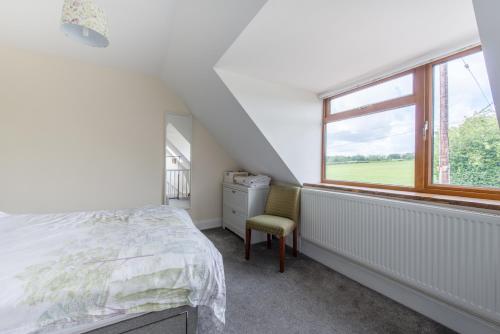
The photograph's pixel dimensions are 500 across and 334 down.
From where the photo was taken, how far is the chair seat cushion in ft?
7.12

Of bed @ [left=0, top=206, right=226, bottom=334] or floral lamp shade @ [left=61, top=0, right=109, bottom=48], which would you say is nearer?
bed @ [left=0, top=206, right=226, bottom=334]

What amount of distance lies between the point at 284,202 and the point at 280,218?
0.21 meters

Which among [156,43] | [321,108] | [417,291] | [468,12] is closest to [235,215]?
[321,108]

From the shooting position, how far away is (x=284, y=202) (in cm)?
255

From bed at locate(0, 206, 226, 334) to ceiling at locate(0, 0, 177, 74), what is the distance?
1.85 meters

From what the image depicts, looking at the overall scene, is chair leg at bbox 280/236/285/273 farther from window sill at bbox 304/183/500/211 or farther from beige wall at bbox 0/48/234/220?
beige wall at bbox 0/48/234/220

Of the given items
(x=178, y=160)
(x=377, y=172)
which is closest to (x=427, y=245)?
(x=377, y=172)

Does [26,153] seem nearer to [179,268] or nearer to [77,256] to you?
[77,256]

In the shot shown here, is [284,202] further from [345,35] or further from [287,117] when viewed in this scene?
[345,35]

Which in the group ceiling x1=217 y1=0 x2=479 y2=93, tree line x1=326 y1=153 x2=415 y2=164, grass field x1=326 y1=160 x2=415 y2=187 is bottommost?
grass field x1=326 y1=160 x2=415 y2=187

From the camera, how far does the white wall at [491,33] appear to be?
838 mm

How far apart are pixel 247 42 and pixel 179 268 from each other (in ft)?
5.33

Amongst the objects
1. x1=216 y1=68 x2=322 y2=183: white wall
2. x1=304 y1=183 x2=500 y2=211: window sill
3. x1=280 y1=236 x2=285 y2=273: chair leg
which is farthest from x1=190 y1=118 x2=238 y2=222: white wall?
x1=304 y1=183 x2=500 y2=211: window sill

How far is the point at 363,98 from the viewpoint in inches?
89.8
